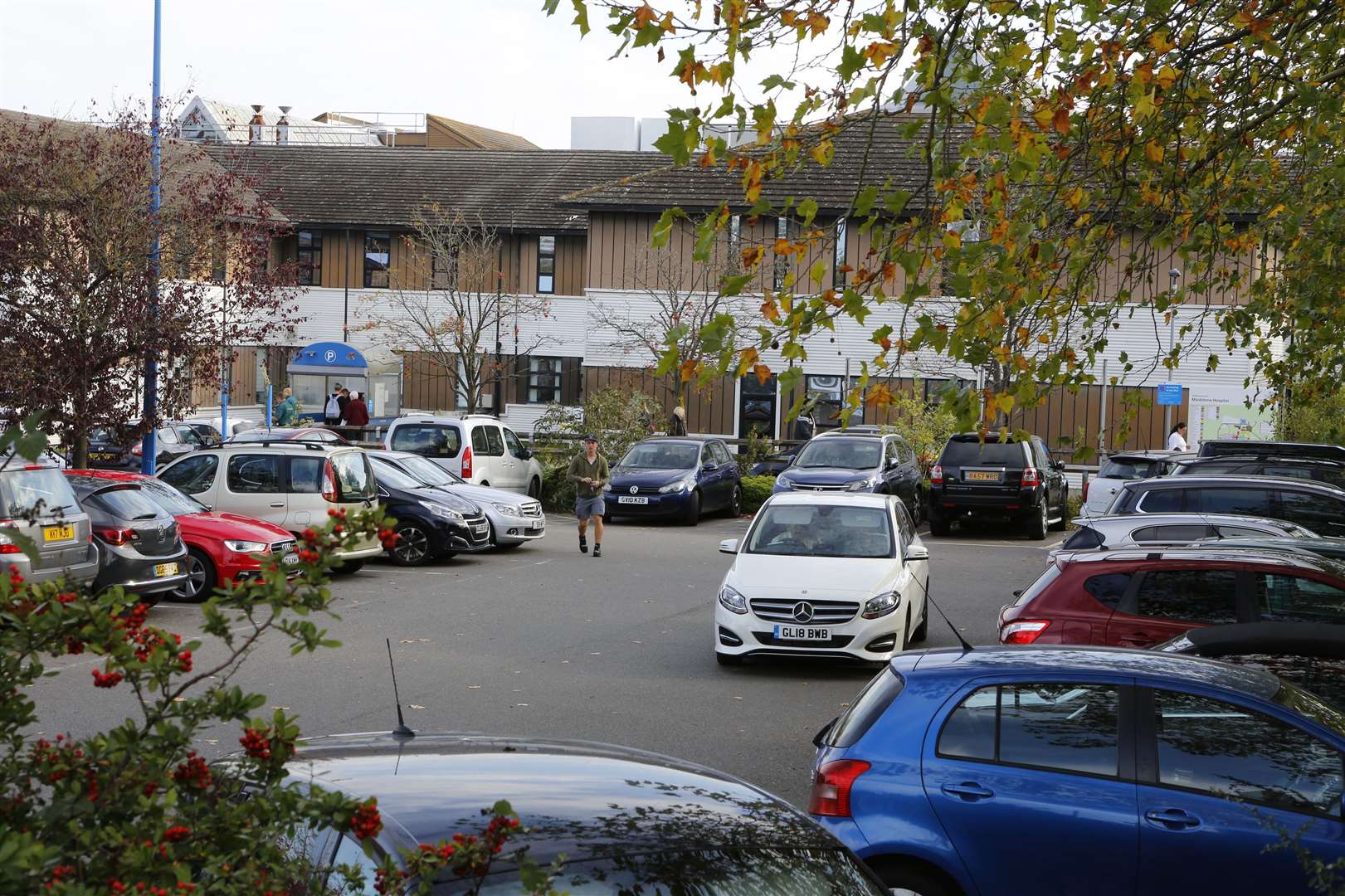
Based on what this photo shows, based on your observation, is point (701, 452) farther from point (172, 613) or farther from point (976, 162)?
point (976, 162)

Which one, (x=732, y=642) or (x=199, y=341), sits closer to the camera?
(x=732, y=642)

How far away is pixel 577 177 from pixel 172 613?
36.0 meters

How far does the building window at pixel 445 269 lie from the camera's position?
152 ft

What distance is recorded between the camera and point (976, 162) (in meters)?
11.5

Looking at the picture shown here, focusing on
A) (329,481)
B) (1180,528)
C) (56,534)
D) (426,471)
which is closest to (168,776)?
(56,534)

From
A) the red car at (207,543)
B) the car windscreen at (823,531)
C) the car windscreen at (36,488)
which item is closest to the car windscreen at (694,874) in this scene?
the car windscreen at (823,531)

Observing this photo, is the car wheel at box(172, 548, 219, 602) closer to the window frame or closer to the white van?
the white van

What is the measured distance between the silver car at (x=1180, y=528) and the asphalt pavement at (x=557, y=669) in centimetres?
181

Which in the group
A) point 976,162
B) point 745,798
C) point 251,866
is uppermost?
point 976,162

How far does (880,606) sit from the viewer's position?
516 inches

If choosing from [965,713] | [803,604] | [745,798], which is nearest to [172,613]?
[803,604]

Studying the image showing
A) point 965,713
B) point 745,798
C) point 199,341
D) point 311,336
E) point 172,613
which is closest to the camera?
point 745,798

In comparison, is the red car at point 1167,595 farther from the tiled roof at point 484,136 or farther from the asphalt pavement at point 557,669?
the tiled roof at point 484,136

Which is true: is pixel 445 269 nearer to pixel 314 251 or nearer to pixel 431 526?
pixel 314 251
